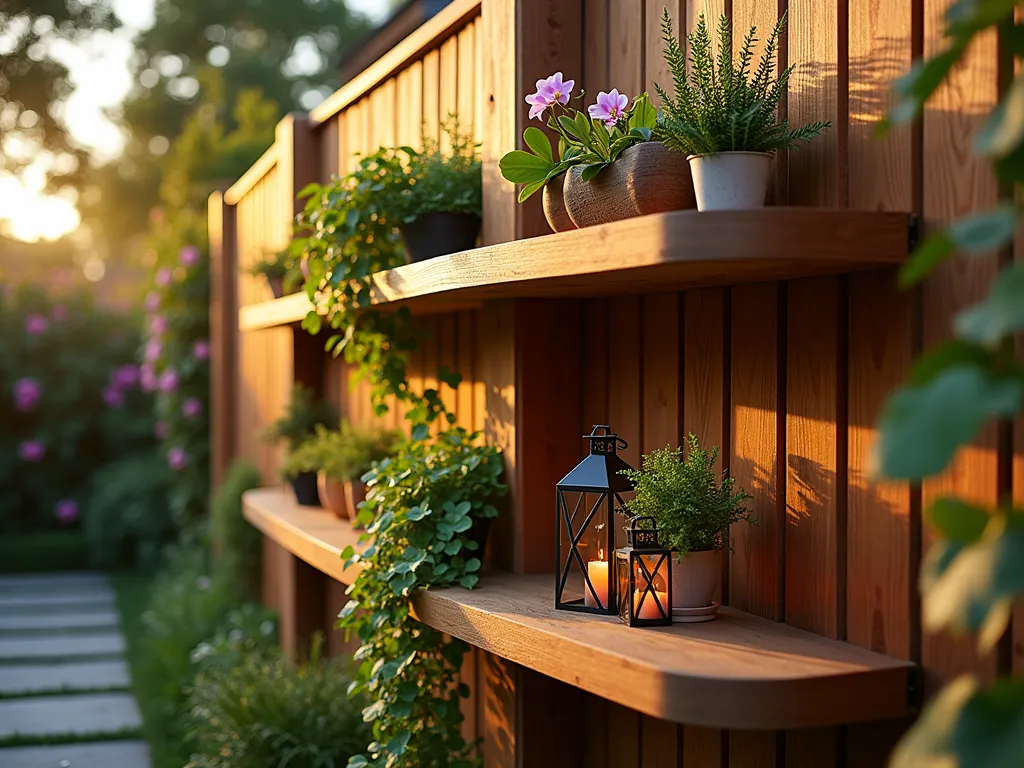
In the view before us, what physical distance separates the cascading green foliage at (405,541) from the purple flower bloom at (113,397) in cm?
743

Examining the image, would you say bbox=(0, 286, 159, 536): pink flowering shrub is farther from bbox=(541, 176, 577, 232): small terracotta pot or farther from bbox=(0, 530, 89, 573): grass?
bbox=(541, 176, 577, 232): small terracotta pot

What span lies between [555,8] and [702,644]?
153 cm

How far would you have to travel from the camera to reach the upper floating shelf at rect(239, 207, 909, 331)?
68.5 inches

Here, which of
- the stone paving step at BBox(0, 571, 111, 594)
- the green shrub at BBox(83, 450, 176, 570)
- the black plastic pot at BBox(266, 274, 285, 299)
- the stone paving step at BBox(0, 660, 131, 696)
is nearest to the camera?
the black plastic pot at BBox(266, 274, 285, 299)

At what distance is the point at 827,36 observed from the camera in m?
2.01

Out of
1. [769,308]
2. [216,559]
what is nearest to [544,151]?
[769,308]

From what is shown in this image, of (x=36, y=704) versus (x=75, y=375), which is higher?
(x=75, y=375)

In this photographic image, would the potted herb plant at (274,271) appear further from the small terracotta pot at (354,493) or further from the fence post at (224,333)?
the fence post at (224,333)

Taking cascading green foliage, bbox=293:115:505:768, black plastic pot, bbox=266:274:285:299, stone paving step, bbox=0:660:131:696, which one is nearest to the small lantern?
cascading green foliage, bbox=293:115:505:768

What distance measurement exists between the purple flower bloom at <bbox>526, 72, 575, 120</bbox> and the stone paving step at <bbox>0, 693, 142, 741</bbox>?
3.62 meters

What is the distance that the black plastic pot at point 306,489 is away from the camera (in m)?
4.49

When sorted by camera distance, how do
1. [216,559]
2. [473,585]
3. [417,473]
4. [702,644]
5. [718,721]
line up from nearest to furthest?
[718,721]
[702,644]
[473,585]
[417,473]
[216,559]

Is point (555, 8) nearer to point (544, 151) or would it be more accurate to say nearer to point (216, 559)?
point (544, 151)

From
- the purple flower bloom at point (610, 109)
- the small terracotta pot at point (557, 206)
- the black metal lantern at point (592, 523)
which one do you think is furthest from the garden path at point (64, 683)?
the purple flower bloom at point (610, 109)
